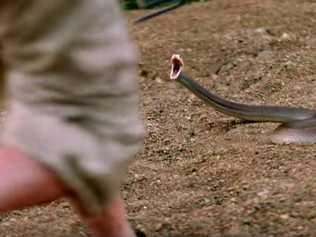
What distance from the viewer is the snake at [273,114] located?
3539 millimetres

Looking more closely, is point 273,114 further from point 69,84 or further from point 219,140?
point 69,84

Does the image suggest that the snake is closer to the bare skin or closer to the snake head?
the snake head

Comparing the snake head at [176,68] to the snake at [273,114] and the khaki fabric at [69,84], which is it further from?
the khaki fabric at [69,84]

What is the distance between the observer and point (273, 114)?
3672mm

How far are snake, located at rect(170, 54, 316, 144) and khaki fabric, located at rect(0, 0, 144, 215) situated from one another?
1.81 m

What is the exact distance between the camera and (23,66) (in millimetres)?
1658

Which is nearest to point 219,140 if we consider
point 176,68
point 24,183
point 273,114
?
point 273,114

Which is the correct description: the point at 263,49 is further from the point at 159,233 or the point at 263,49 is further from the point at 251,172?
the point at 159,233

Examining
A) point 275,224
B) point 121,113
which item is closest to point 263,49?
point 275,224

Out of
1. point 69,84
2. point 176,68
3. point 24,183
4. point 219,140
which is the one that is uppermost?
point 69,84

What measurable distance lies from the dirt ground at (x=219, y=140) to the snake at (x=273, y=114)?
6 cm

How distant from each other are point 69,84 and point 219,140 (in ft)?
6.32

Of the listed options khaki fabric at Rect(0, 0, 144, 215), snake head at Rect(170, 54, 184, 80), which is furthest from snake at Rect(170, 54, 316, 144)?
khaki fabric at Rect(0, 0, 144, 215)

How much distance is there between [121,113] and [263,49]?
308 cm
